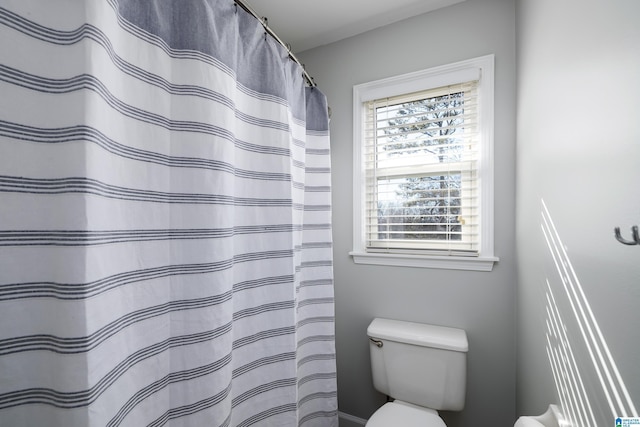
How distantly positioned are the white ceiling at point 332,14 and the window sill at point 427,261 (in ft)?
4.53

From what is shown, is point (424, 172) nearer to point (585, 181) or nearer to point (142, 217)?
point (585, 181)

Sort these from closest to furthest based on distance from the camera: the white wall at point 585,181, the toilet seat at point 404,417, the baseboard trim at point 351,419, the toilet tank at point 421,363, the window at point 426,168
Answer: the white wall at point 585,181 → the toilet seat at point 404,417 → the toilet tank at point 421,363 → the window at point 426,168 → the baseboard trim at point 351,419

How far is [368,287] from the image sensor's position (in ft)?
5.56

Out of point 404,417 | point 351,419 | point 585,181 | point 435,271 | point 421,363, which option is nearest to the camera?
point 585,181

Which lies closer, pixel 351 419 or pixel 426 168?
pixel 426 168

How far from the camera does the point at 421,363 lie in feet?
4.50

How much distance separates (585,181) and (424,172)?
0.96m

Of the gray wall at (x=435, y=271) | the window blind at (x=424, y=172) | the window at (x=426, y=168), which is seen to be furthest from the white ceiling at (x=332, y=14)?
the window blind at (x=424, y=172)

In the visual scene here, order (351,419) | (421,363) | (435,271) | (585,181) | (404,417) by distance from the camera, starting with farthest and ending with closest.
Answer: (351,419) < (435,271) < (421,363) < (404,417) < (585,181)

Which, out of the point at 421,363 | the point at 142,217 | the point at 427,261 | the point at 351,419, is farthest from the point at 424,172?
the point at 351,419

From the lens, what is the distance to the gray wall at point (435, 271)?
1.39 m

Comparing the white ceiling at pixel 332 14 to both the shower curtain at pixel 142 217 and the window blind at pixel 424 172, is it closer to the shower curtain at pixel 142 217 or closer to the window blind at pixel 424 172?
the window blind at pixel 424 172

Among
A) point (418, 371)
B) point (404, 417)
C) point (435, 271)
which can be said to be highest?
point (435, 271)

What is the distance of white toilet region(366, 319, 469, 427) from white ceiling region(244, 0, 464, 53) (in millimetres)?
1771
